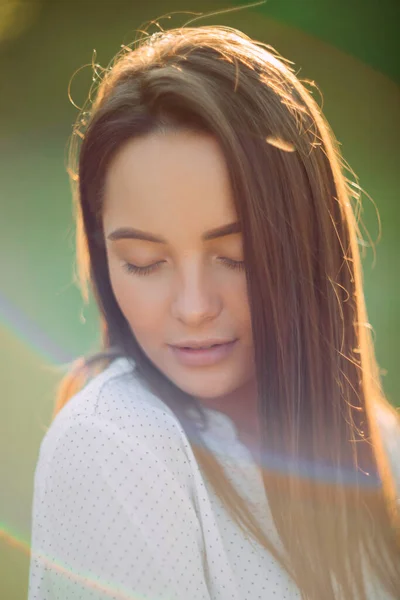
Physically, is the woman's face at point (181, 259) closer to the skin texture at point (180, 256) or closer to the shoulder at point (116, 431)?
the skin texture at point (180, 256)

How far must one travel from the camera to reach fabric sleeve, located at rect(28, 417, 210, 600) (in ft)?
3.34

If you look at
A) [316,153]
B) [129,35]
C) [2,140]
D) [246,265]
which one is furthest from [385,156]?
[246,265]

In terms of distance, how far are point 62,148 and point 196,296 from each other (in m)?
2.54

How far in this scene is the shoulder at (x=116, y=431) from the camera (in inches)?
42.7

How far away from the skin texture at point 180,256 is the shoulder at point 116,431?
0.13 m

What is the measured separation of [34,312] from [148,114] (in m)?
2.46

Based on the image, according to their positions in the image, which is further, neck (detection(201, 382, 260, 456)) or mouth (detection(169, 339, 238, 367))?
neck (detection(201, 382, 260, 456))

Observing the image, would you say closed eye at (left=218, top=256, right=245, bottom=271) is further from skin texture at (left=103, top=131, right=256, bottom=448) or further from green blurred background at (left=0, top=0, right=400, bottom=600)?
green blurred background at (left=0, top=0, right=400, bottom=600)

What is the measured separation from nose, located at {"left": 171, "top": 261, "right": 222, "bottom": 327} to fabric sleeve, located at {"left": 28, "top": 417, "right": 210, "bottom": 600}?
0.25 m

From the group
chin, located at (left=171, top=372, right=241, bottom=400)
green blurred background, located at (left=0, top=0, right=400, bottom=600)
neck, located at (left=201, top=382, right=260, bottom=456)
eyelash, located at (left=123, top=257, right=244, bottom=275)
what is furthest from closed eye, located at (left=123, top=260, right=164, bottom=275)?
green blurred background, located at (left=0, top=0, right=400, bottom=600)

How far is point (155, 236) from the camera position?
1201mm

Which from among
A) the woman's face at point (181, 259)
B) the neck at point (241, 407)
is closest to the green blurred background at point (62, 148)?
the neck at point (241, 407)

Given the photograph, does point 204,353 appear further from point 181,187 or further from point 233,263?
point 181,187

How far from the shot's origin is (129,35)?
330 cm
